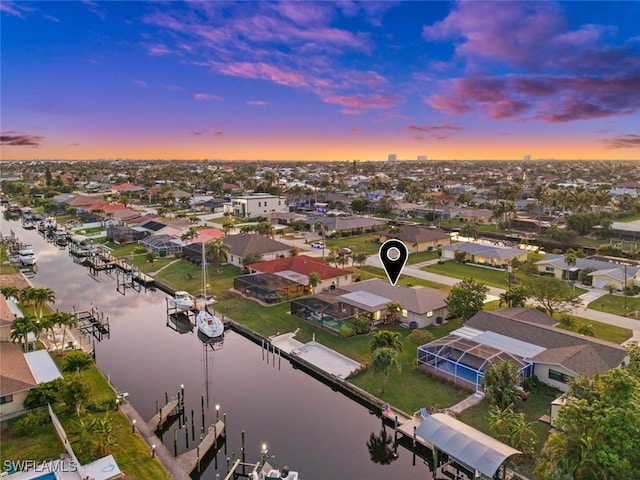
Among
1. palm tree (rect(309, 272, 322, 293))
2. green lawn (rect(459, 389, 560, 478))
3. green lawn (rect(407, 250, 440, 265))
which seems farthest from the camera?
green lawn (rect(407, 250, 440, 265))

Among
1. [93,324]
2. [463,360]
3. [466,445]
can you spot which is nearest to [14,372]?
[93,324]

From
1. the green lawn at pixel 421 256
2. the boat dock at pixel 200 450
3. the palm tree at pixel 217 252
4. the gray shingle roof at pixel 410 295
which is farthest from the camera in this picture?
the green lawn at pixel 421 256

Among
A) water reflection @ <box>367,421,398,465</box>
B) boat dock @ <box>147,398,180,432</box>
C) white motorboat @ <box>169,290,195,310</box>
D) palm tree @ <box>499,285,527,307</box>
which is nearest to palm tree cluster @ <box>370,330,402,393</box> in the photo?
water reflection @ <box>367,421,398,465</box>

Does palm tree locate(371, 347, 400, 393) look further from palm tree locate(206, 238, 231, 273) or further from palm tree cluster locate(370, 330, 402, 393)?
palm tree locate(206, 238, 231, 273)

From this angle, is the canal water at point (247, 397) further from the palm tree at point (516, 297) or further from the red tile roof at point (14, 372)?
the palm tree at point (516, 297)

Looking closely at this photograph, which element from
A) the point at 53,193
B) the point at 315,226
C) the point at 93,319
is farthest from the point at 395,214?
the point at 53,193

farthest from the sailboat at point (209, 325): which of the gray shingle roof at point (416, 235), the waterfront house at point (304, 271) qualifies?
the gray shingle roof at point (416, 235)

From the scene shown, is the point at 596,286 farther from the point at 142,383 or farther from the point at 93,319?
the point at 93,319
